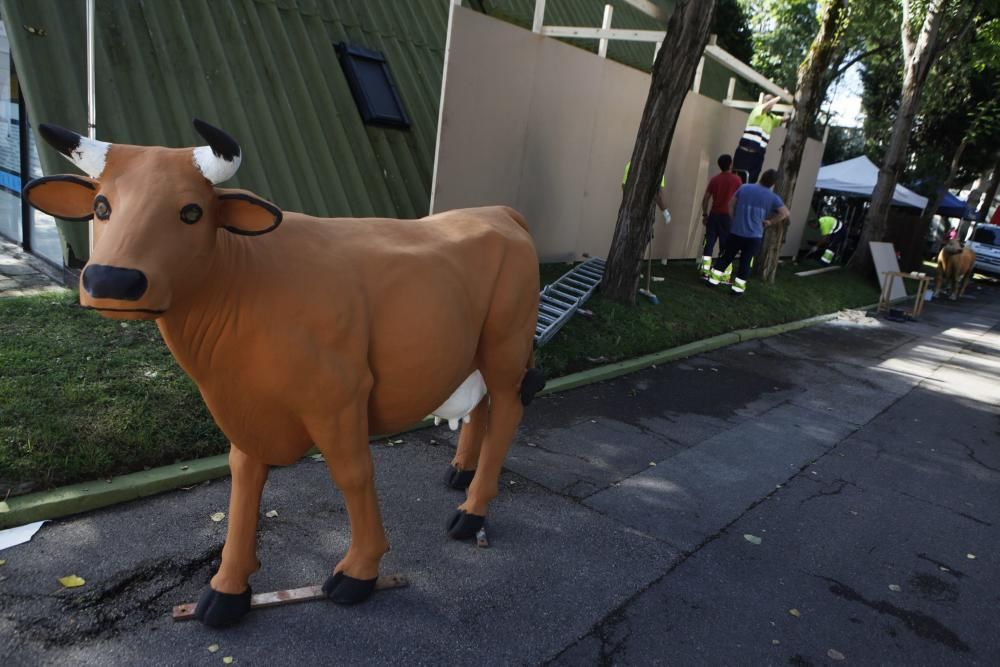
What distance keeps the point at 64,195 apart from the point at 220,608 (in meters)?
1.71

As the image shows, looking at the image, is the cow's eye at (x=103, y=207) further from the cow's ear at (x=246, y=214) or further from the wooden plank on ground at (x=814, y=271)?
the wooden plank on ground at (x=814, y=271)

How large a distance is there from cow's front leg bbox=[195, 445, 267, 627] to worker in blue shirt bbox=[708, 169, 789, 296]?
978 centimetres

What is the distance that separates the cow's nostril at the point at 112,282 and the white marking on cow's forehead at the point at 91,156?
371mm

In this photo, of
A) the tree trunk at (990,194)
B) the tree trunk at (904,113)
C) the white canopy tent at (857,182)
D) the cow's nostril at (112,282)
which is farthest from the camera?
the tree trunk at (990,194)

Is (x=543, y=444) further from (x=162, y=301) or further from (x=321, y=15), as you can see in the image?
(x=321, y=15)

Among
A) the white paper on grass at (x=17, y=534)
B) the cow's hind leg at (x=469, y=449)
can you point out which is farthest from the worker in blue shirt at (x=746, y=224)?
the white paper on grass at (x=17, y=534)

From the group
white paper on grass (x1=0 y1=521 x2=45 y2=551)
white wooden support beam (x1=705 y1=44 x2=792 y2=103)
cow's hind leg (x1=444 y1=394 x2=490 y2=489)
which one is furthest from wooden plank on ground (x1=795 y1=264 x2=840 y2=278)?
white paper on grass (x1=0 y1=521 x2=45 y2=551)

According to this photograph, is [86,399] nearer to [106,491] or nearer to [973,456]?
[106,491]

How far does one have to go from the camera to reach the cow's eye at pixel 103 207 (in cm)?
213

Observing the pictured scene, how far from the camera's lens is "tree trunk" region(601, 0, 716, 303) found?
8.05 meters

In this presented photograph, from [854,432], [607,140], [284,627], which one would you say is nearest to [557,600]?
[284,627]

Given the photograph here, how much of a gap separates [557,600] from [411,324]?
60.6 inches

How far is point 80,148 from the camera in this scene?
2.11 m

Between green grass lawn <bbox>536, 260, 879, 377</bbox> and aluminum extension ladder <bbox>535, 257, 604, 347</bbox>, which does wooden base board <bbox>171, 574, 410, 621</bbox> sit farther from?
green grass lawn <bbox>536, 260, 879, 377</bbox>
